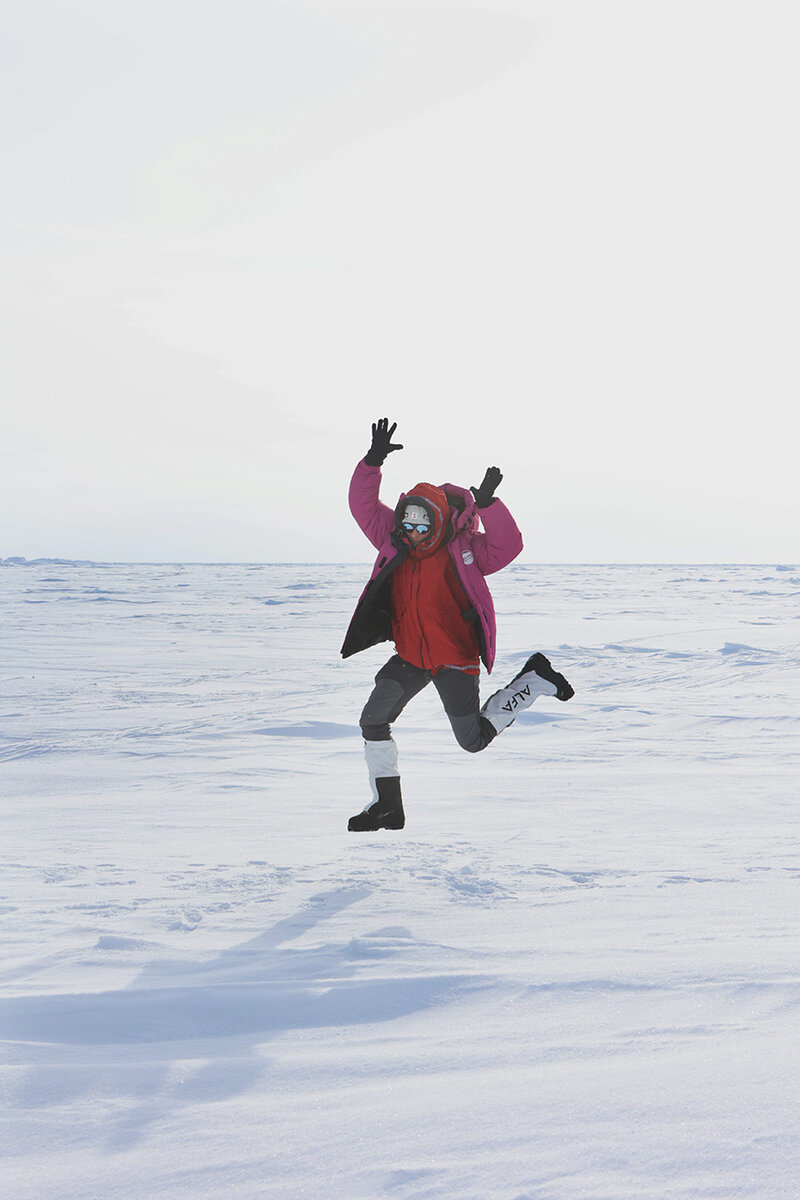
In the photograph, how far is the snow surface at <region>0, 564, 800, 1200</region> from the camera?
175cm

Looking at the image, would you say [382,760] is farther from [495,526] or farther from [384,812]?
[495,526]

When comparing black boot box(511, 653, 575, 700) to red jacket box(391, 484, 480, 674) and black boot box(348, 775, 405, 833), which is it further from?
black boot box(348, 775, 405, 833)

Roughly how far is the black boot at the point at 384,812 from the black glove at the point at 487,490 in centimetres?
129

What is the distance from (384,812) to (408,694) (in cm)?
53

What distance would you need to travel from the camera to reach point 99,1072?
84.6 inches

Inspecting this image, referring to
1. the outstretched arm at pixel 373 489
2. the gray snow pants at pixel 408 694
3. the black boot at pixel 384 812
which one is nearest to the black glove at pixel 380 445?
the outstretched arm at pixel 373 489

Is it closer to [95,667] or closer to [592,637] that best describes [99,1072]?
[95,667]

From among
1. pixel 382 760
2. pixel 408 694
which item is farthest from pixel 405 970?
pixel 408 694

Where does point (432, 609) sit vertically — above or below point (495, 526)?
below

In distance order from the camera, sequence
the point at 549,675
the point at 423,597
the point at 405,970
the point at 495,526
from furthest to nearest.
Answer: the point at 549,675 < the point at 423,597 < the point at 495,526 < the point at 405,970

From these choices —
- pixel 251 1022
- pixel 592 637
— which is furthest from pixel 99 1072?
pixel 592 637

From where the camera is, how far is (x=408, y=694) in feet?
13.6

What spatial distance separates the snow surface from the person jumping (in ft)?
1.71

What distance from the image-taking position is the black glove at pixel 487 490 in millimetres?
3910
